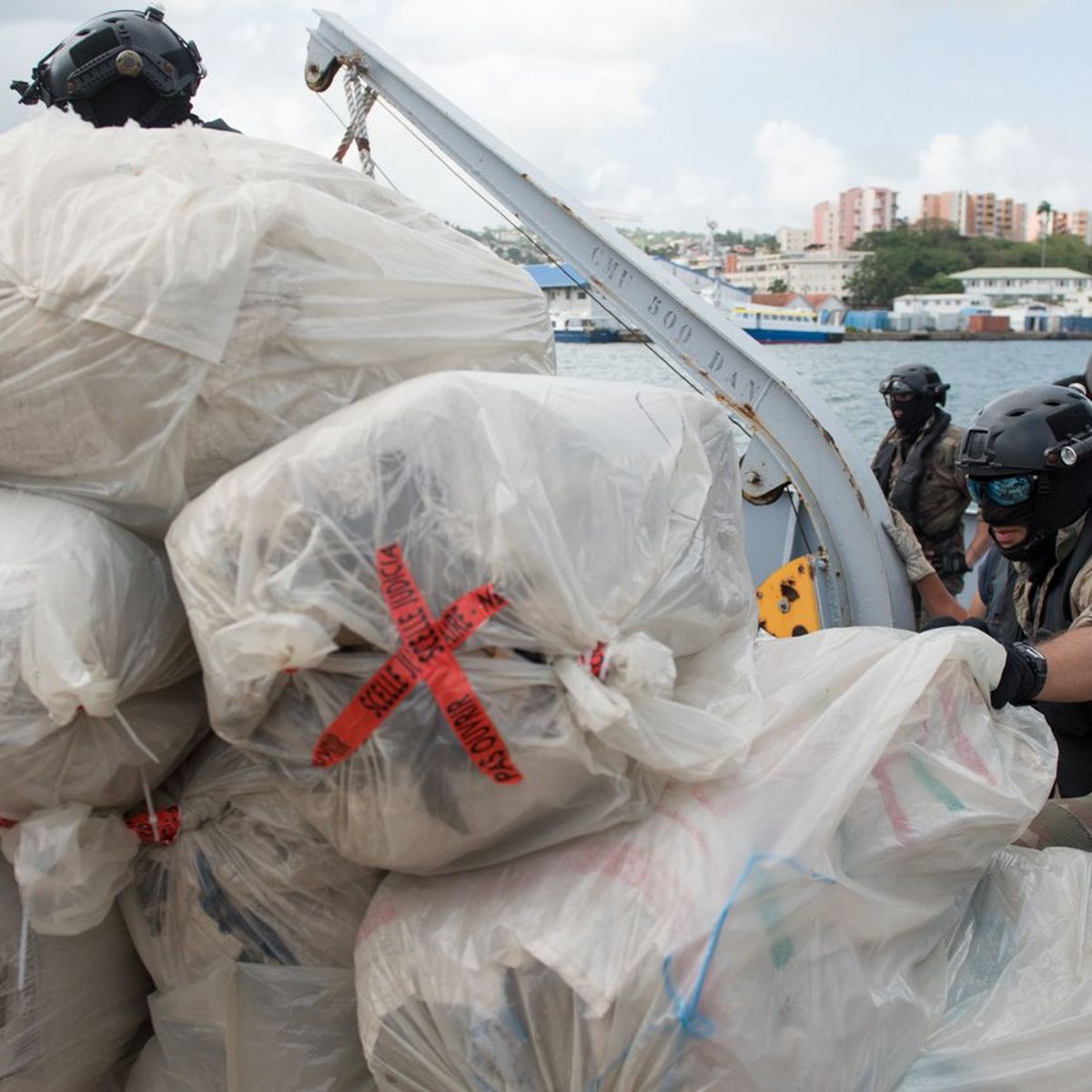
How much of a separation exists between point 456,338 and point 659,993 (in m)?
0.91

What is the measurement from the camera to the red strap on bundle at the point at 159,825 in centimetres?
159

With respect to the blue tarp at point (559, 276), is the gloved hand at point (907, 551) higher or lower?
lower

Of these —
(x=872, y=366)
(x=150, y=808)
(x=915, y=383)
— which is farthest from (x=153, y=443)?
(x=872, y=366)

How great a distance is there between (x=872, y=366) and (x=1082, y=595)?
32383 millimetres

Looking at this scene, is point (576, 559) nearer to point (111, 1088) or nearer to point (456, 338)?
point (456, 338)

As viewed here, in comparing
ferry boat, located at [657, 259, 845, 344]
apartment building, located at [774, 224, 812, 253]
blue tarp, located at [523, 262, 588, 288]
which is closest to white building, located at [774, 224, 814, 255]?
apartment building, located at [774, 224, 812, 253]

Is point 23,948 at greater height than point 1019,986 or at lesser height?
greater

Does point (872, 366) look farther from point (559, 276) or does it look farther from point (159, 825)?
point (159, 825)

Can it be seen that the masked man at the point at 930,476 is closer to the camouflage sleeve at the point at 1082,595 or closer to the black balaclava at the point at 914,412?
the black balaclava at the point at 914,412

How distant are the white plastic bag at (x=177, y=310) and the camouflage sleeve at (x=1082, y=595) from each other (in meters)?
1.42

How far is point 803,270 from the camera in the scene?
8438 centimetres

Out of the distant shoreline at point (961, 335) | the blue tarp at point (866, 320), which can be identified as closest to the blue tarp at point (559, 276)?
the distant shoreline at point (961, 335)

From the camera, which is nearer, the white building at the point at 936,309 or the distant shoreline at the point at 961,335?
the distant shoreline at the point at 961,335

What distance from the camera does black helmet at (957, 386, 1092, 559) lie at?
2.60 m
